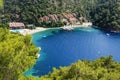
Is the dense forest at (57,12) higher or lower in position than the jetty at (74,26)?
higher

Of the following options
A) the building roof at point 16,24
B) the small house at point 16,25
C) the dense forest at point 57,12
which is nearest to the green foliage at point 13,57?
the small house at point 16,25

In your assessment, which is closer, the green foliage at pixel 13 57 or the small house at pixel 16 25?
the green foliage at pixel 13 57

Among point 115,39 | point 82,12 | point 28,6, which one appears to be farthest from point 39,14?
point 115,39

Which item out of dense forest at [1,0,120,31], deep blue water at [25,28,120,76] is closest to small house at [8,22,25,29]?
dense forest at [1,0,120,31]

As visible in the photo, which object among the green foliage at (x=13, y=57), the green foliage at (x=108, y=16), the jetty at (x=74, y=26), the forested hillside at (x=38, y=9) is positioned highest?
the green foliage at (x=13, y=57)

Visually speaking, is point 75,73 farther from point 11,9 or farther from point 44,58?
point 11,9

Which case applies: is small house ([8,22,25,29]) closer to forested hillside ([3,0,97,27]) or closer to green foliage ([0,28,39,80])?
forested hillside ([3,0,97,27])

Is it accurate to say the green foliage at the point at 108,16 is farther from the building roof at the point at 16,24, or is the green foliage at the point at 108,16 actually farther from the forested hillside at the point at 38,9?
the building roof at the point at 16,24
